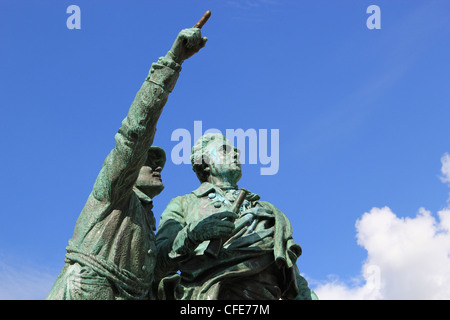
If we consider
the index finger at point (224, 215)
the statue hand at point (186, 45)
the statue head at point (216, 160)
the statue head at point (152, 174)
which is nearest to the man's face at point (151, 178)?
the statue head at point (152, 174)

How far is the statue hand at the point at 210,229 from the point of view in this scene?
344 inches

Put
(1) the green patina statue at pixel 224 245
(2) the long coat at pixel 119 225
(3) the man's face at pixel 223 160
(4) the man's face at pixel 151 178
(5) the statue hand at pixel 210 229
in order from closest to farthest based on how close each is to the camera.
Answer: (2) the long coat at pixel 119 225 < (5) the statue hand at pixel 210 229 < (1) the green patina statue at pixel 224 245 < (4) the man's face at pixel 151 178 < (3) the man's face at pixel 223 160

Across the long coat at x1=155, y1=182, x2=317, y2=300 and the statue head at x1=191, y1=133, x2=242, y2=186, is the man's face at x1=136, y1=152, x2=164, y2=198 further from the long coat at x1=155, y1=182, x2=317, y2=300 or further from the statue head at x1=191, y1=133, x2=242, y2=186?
the statue head at x1=191, y1=133, x2=242, y2=186

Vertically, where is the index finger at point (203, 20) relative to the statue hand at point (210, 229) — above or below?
above

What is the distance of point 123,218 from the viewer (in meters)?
8.41

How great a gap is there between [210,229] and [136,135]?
4.47ft

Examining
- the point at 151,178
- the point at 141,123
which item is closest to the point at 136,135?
the point at 141,123

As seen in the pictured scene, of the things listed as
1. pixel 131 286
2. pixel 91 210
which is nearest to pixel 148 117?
pixel 91 210

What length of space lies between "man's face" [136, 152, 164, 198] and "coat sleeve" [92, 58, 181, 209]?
922mm

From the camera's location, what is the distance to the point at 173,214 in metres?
9.82

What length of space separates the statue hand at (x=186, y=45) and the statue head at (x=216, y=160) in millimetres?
1952

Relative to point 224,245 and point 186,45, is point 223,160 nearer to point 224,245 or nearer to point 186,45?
point 224,245

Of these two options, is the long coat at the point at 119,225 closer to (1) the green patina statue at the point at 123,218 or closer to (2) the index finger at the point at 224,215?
(1) the green patina statue at the point at 123,218
